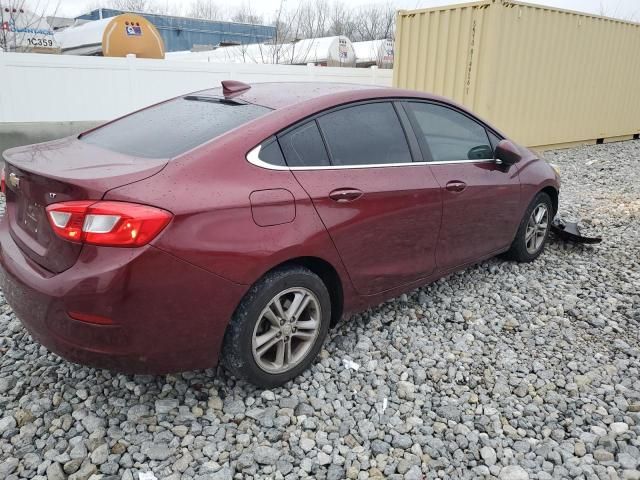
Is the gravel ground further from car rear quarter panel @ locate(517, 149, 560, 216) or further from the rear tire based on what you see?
car rear quarter panel @ locate(517, 149, 560, 216)

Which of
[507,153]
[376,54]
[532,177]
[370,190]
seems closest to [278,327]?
→ [370,190]

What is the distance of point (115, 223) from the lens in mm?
2068

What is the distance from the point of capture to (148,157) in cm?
243

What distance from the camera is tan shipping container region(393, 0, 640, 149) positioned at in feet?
28.3

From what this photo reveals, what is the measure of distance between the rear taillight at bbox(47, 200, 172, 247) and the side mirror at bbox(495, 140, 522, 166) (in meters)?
2.63

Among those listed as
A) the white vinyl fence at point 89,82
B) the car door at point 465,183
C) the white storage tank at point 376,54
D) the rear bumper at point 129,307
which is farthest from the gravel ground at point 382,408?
the white storage tank at point 376,54

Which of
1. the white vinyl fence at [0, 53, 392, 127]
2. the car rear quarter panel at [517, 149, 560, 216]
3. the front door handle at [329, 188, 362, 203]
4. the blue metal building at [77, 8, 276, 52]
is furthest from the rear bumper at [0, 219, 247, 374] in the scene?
the blue metal building at [77, 8, 276, 52]

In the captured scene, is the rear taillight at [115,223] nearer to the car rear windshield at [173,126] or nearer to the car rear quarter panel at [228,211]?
the car rear quarter panel at [228,211]

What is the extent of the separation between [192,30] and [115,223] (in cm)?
3541

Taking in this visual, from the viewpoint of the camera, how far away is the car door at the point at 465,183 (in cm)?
342

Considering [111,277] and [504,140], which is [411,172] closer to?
[504,140]

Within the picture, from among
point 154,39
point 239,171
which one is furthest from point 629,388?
point 154,39

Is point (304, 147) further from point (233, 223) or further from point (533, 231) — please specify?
point (533, 231)

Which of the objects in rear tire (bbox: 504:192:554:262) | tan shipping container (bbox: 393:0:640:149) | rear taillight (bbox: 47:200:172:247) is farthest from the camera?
tan shipping container (bbox: 393:0:640:149)
